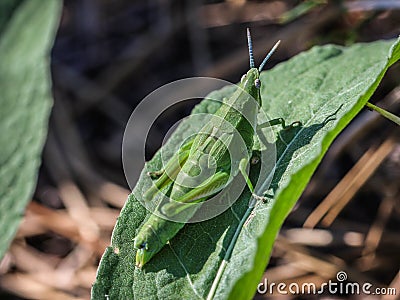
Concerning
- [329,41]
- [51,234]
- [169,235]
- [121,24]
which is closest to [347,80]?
[169,235]

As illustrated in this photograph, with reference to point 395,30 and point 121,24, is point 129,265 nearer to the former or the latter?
point 395,30

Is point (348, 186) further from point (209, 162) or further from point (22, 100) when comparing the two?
point (22, 100)

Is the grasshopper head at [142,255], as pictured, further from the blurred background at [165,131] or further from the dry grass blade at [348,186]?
the dry grass blade at [348,186]

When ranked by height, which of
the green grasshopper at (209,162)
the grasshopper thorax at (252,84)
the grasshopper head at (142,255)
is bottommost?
the grasshopper head at (142,255)

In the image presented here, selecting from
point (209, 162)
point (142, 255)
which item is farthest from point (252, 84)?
point (142, 255)

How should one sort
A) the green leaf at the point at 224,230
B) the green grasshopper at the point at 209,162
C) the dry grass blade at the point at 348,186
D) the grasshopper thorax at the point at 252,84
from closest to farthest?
the green leaf at the point at 224,230, the green grasshopper at the point at 209,162, the grasshopper thorax at the point at 252,84, the dry grass blade at the point at 348,186

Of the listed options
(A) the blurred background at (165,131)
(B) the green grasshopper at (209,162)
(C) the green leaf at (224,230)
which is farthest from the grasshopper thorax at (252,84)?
(A) the blurred background at (165,131)

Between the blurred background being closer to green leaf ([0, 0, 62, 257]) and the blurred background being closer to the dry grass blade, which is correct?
the dry grass blade
